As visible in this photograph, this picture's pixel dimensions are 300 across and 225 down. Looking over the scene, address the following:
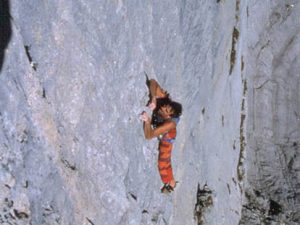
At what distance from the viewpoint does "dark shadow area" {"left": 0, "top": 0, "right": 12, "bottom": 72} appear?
2.70 metres

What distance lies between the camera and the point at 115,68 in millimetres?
3777

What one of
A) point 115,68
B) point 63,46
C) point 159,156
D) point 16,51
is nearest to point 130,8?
point 115,68

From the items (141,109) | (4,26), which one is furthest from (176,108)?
(4,26)

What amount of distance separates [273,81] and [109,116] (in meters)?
4.52

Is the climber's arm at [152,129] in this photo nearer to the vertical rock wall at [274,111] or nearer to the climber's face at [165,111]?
the climber's face at [165,111]

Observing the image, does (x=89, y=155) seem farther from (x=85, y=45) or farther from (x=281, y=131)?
(x=281, y=131)

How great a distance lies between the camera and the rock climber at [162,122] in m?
4.46

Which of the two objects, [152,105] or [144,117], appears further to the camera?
[152,105]

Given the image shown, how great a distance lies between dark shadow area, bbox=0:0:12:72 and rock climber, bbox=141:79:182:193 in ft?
6.01

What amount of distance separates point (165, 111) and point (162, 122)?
0.12 meters

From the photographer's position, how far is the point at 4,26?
272 centimetres

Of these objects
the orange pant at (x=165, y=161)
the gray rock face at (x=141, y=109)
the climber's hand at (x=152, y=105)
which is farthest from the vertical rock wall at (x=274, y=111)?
the climber's hand at (x=152, y=105)

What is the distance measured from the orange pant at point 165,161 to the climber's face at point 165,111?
306mm

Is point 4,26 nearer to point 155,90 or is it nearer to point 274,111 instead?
point 155,90
